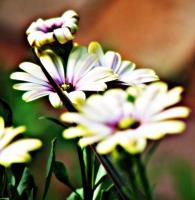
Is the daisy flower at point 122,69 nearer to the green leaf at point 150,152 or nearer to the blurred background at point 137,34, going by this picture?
the green leaf at point 150,152

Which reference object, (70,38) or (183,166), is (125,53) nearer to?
(183,166)

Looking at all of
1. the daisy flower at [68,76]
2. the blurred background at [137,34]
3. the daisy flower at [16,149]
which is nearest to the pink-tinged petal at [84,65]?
the daisy flower at [68,76]

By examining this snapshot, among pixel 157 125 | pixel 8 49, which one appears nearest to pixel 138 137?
pixel 157 125

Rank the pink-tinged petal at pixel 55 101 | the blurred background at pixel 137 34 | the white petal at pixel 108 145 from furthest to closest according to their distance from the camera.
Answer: the blurred background at pixel 137 34, the pink-tinged petal at pixel 55 101, the white petal at pixel 108 145

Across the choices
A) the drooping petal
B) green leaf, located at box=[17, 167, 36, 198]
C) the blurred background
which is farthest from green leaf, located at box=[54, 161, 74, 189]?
the blurred background

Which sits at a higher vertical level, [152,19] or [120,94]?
[120,94]

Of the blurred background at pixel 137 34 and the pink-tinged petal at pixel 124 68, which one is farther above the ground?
the pink-tinged petal at pixel 124 68

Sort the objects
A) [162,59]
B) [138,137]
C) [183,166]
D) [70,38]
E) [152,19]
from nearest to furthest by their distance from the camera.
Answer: [138,137] < [70,38] < [183,166] < [162,59] < [152,19]

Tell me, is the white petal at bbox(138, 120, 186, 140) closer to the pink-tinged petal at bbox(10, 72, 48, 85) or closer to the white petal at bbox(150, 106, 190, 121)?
the white petal at bbox(150, 106, 190, 121)
